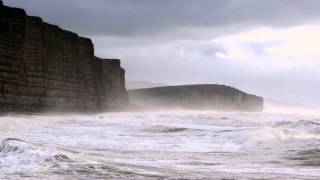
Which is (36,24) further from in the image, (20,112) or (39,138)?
(39,138)

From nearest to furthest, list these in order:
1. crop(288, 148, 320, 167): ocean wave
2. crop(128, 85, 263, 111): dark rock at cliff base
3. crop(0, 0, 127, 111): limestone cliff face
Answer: crop(288, 148, 320, 167): ocean wave → crop(0, 0, 127, 111): limestone cliff face → crop(128, 85, 263, 111): dark rock at cliff base

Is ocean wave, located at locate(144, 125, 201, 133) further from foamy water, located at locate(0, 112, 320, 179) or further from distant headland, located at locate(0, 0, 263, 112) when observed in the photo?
distant headland, located at locate(0, 0, 263, 112)

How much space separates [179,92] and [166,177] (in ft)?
224

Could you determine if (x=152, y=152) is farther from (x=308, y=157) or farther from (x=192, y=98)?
(x=192, y=98)

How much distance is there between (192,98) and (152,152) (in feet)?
204

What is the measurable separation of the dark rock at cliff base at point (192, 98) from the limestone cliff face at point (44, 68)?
25465 mm

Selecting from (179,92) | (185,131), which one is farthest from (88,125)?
(179,92)

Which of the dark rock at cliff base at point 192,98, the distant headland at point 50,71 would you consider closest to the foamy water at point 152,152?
the distant headland at point 50,71

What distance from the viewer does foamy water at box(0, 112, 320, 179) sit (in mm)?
10422

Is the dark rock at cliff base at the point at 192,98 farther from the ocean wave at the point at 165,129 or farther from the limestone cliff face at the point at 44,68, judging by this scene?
the ocean wave at the point at 165,129

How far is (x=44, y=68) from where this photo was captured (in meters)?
36.8

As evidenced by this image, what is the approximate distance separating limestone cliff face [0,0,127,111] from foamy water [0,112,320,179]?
621 cm

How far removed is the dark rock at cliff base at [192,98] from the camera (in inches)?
2985

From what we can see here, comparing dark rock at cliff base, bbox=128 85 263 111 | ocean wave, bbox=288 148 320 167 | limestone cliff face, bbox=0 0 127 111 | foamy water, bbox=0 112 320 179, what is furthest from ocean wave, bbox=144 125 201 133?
dark rock at cliff base, bbox=128 85 263 111
